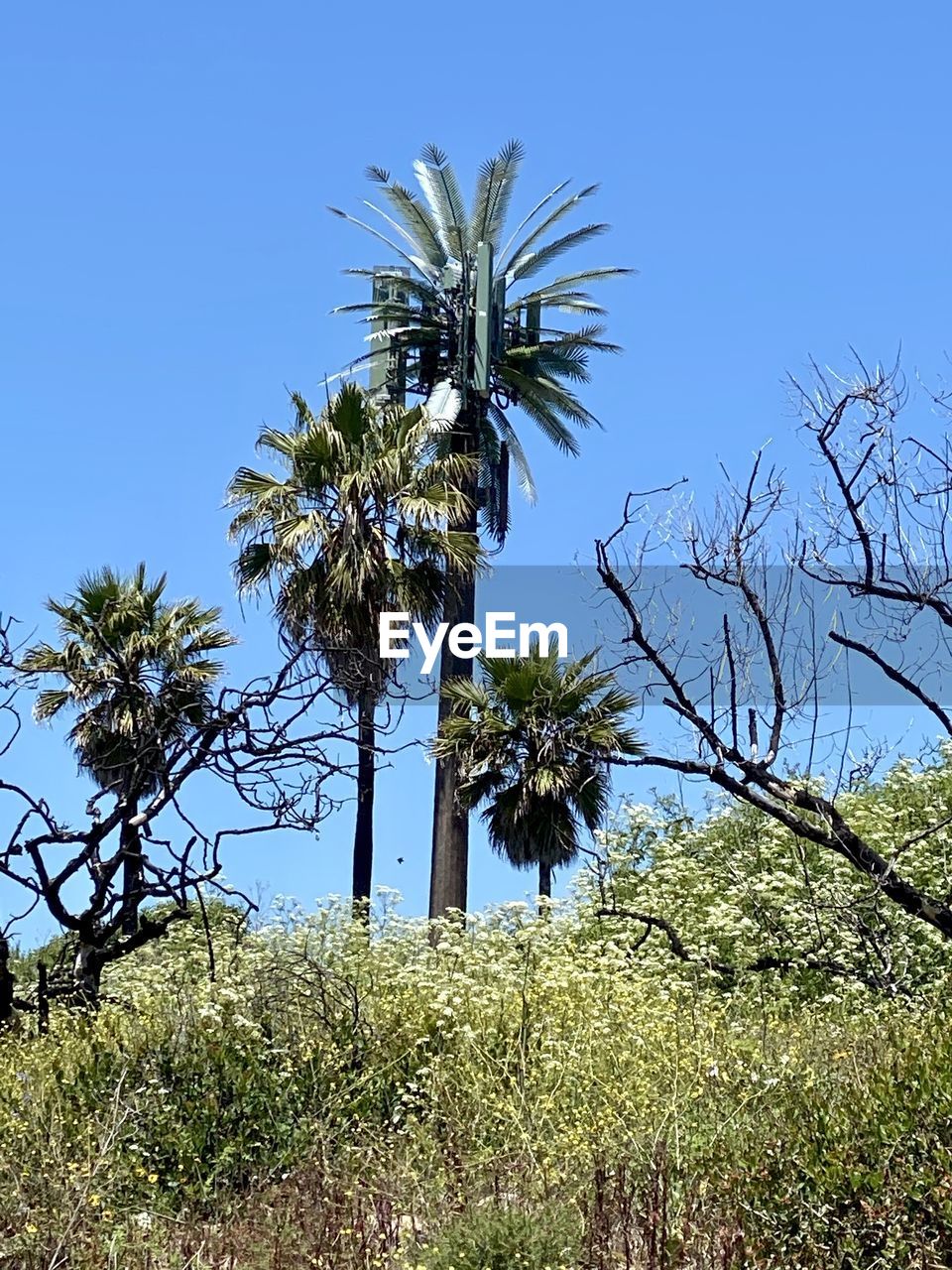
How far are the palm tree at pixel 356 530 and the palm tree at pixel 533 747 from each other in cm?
147

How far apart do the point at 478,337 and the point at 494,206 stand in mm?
3279

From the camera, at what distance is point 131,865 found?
869 cm

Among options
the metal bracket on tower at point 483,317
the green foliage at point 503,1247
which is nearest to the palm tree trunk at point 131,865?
the green foliage at point 503,1247

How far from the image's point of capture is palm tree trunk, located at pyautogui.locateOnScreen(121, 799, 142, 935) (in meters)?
8.46

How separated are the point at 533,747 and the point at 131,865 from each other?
10.5 meters

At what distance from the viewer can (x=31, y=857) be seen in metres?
8.33

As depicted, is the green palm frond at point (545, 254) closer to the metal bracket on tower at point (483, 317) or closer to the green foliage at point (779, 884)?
the metal bracket on tower at point (483, 317)

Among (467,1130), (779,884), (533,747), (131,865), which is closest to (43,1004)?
(131,865)

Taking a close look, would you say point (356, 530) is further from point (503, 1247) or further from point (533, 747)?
point (503, 1247)

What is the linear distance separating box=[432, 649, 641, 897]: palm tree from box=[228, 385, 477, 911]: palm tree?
1.47 m

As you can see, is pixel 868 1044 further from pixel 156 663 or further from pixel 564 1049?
pixel 156 663

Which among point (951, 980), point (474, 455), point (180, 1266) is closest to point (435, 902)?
point (474, 455)

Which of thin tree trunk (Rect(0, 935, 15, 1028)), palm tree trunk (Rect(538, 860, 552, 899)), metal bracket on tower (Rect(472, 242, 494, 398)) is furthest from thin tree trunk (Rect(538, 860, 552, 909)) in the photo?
thin tree trunk (Rect(0, 935, 15, 1028))

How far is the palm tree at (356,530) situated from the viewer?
19.5 m
